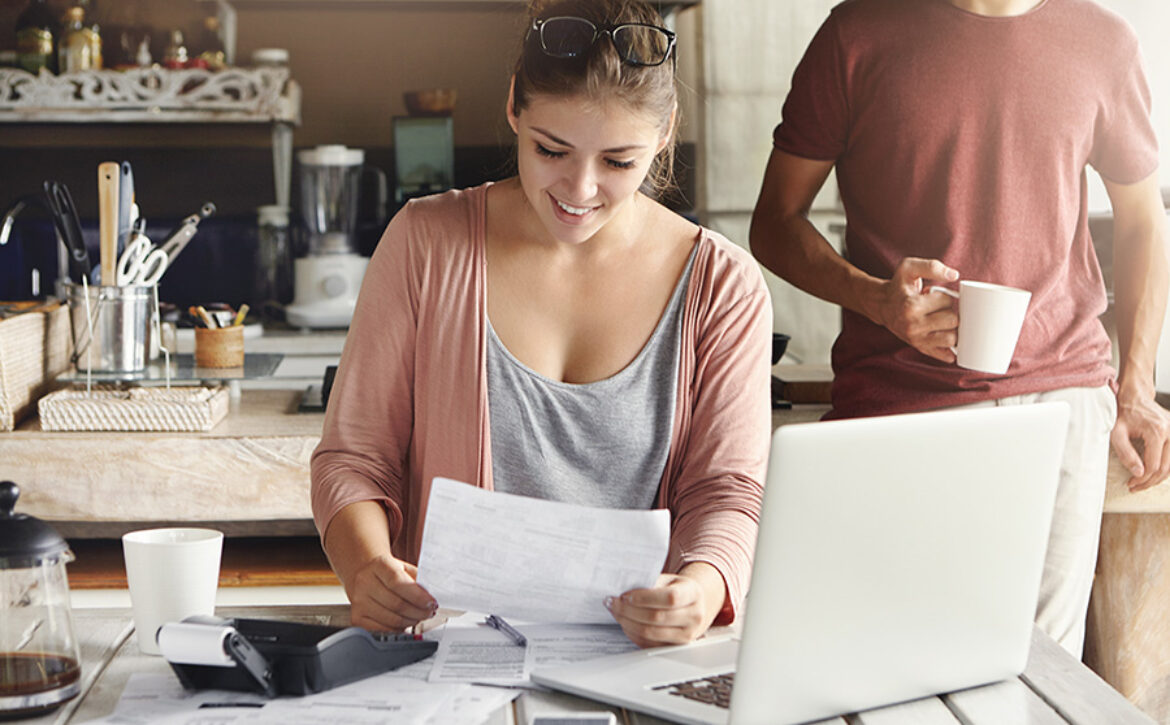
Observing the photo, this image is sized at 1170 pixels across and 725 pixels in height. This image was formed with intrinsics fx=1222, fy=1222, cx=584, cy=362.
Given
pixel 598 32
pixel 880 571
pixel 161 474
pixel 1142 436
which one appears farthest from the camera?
pixel 161 474

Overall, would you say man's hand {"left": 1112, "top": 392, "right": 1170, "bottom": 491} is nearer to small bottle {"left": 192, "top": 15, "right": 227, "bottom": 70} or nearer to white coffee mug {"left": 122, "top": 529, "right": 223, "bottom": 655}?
white coffee mug {"left": 122, "top": 529, "right": 223, "bottom": 655}

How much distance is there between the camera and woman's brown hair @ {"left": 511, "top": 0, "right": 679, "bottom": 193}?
120 cm

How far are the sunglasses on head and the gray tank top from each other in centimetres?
30

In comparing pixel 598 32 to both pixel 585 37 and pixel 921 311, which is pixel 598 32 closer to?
pixel 585 37

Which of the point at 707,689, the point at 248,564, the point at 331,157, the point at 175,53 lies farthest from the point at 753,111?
the point at 707,689

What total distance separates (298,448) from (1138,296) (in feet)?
4.44

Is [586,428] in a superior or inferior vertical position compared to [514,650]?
superior

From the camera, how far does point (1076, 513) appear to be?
5.66 feet

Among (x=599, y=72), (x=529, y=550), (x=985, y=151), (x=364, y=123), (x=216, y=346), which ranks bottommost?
(x=216, y=346)

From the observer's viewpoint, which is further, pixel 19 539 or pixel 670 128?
pixel 670 128

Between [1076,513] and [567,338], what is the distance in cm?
84

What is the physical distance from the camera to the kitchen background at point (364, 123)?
2631mm

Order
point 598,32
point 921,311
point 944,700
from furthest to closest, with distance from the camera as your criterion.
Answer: point 921,311, point 598,32, point 944,700

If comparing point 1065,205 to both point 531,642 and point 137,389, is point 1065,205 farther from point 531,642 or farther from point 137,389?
point 137,389
